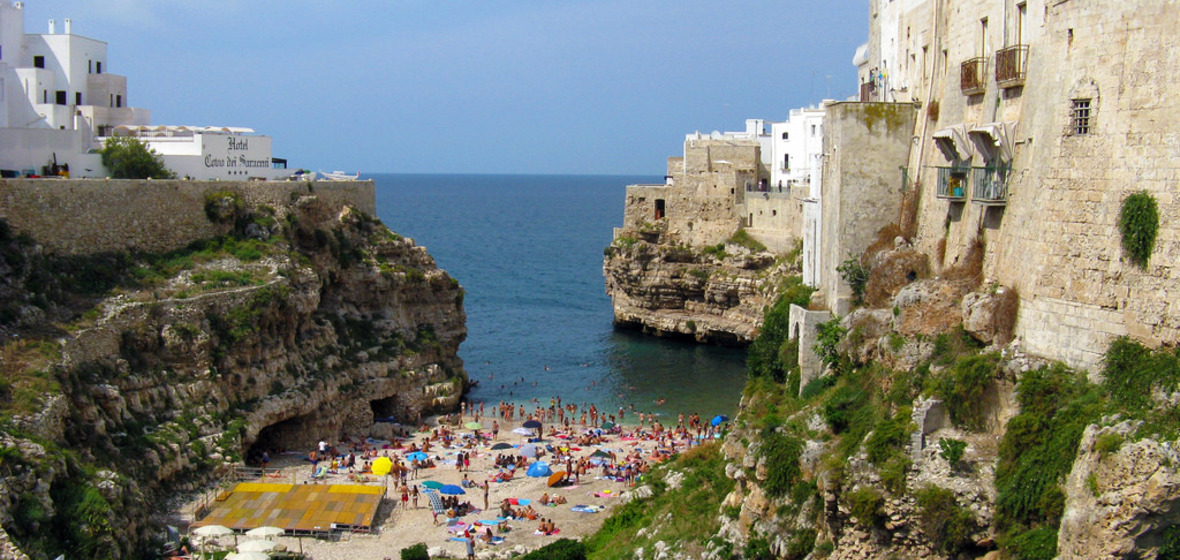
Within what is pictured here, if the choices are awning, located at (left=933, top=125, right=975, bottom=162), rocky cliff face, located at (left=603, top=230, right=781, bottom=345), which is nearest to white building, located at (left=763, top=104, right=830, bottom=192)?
rocky cliff face, located at (left=603, top=230, right=781, bottom=345)

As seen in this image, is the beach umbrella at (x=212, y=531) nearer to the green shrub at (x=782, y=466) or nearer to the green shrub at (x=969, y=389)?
the green shrub at (x=782, y=466)

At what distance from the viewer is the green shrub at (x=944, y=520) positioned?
18312 millimetres

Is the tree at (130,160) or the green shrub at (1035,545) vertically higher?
the tree at (130,160)

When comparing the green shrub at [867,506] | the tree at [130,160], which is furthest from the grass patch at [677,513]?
the tree at [130,160]

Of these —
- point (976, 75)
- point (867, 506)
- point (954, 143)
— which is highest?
point (976, 75)

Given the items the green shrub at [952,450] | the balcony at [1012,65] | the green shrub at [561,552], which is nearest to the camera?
the green shrub at [952,450]

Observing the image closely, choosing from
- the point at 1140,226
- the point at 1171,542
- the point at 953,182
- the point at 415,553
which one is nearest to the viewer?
the point at 1171,542

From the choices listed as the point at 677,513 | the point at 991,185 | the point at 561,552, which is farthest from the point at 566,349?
the point at 991,185

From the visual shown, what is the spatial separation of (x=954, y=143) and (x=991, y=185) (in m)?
2.28

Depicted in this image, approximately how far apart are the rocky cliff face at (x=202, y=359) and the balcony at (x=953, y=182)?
19305 millimetres

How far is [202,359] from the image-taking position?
35.6 meters

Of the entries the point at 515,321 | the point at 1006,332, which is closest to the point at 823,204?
the point at 1006,332

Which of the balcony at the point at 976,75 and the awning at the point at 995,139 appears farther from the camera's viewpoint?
the balcony at the point at 976,75

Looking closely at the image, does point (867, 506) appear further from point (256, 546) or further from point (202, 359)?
point (202, 359)
